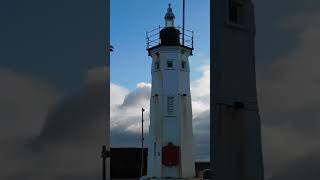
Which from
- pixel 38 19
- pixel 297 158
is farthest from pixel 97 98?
pixel 297 158

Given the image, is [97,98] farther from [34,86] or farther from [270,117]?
[270,117]

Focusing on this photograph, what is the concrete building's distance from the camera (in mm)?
2006

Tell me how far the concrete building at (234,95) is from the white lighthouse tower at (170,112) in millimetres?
17929

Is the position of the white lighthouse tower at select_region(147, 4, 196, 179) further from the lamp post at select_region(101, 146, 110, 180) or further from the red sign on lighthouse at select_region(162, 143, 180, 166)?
the lamp post at select_region(101, 146, 110, 180)

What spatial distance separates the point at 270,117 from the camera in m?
2.04

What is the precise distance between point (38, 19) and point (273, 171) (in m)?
1.18

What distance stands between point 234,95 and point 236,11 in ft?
1.33

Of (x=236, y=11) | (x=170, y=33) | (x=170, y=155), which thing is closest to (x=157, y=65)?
(x=170, y=33)

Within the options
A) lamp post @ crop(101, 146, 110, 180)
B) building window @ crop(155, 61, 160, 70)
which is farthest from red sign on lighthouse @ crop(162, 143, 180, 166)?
lamp post @ crop(101, 146, 110, 180)

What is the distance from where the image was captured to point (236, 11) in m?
2.18

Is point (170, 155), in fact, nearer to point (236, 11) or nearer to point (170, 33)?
point (170, 33)

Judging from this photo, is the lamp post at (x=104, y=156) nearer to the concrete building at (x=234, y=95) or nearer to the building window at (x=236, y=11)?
the concrete building at (x=234, y=95)

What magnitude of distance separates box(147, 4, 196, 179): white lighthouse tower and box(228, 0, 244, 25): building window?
707 inches

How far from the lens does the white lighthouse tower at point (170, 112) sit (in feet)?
65.8
